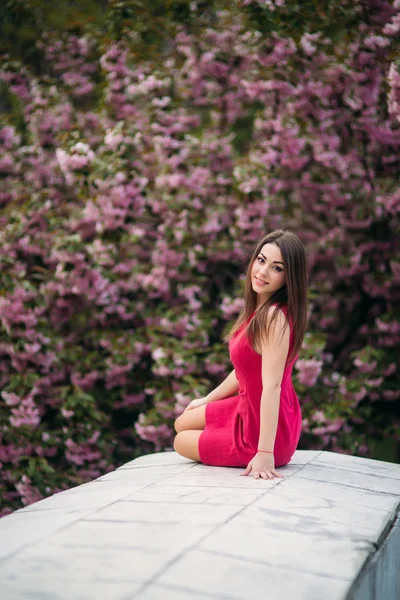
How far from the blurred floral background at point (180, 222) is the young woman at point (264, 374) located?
3.58 ft

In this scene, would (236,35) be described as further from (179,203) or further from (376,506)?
(376,506)

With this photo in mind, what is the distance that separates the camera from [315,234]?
5.24 meters

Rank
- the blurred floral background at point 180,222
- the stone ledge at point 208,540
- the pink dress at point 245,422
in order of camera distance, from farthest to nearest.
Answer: the blurred floral background at point 180,222
the pink dress at point 245,422
the stone ledge at point 208,540

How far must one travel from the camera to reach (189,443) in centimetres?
309

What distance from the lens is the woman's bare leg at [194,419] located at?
317 centimetres

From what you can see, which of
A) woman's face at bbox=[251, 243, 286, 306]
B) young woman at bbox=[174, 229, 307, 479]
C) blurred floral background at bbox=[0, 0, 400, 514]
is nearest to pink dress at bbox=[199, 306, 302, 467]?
young woman at bbox=[174, 229, 307, 479]

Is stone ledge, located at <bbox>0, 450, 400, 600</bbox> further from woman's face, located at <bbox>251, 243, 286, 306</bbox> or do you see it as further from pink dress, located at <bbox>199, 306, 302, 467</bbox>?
Result: woman's face, located at <bbox>251, 243, 286, 306</bbox>

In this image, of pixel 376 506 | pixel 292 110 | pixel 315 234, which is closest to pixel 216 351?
pixel 315 234

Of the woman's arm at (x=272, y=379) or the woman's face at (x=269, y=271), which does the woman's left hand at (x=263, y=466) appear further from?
the woman's face at (x=269, y=271)

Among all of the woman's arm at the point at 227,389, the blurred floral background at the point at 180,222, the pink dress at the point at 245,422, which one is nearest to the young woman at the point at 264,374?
the pink dress at the point at 245,422

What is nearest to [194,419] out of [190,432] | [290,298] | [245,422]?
[190,432]

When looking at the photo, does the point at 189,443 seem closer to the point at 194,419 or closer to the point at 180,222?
the point at 194,419

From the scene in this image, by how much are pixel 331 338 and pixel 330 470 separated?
207 cm

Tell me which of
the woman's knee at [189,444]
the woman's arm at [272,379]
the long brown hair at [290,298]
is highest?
the long brown hair at [290,298]
